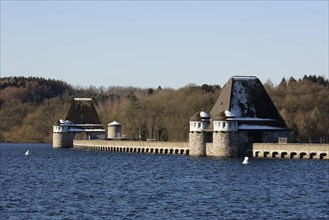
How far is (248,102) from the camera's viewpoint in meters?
85.2

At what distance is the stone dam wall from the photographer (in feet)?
237

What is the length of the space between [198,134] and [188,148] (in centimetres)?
746

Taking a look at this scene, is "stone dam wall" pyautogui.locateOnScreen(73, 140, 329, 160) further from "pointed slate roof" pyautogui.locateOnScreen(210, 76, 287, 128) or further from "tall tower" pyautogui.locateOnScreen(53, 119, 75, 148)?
"pointed slate roof" pyautogui.locateOnScreen(210, 76, 287, 128)

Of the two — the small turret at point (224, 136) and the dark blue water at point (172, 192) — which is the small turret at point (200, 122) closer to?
the small turret at point (224, 136)

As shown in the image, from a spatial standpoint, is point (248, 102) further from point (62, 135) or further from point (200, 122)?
point (62, 135)

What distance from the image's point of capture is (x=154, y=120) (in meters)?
126

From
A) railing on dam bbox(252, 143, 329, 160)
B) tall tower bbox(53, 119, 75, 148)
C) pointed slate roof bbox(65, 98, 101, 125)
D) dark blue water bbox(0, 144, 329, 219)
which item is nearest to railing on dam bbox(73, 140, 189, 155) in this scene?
tall tower bbox(53, 119, 75, 148)

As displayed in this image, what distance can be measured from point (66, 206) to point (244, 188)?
12004mm

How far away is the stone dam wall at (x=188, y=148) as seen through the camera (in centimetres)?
7225

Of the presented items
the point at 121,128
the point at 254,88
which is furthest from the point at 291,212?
the point at 121,128

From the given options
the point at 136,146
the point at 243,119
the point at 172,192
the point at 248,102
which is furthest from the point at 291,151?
the point at 136,146

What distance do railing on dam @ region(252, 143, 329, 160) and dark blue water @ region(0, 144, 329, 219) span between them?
2.62 metres

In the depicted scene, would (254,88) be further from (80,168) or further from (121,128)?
(121,128)

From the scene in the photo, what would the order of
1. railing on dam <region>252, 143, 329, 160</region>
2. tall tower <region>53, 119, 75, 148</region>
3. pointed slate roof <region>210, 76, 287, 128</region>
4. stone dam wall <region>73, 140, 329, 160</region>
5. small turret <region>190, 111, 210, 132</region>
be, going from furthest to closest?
tall tower <region>53, 119, 75, 148</region>, pointed slate roof <region>210, 76, 287, 128</region>, small turret <region>190, 111, 210, 132</region>, stone dam wall <region>73, 140, 329, 160</region>, railing on dam <region>252, 143, 329, 160</region>
